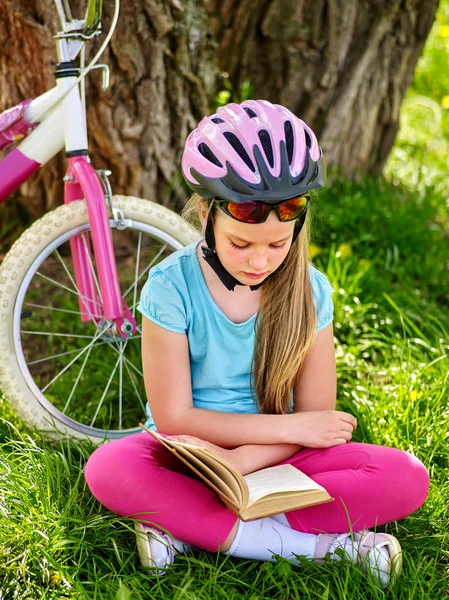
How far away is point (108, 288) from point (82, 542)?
2.75ft

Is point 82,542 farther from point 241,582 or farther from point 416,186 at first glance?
point 416,186

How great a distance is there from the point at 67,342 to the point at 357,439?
130 cm

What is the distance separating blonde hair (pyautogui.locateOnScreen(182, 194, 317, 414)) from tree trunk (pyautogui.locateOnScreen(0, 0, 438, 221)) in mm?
1136

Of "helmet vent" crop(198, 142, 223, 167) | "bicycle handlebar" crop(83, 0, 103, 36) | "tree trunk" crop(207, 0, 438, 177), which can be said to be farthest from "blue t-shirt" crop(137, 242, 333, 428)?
"tree trunk" crop(207, 0, 438, 177)

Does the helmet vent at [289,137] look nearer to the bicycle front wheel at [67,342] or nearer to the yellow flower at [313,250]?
the bicycle front wheel at [67,342]

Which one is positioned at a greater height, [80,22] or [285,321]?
[80,22]

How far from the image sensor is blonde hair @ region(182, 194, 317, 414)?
2.35m

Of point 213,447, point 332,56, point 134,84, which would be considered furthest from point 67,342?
point 332,56

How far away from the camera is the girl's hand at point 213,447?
2.20m

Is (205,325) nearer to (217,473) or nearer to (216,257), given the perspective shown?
(216,257)

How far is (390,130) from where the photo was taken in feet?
14.6

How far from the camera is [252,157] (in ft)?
6.86

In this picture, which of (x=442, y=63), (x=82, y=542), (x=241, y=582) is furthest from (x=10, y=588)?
(x=442, y=63)

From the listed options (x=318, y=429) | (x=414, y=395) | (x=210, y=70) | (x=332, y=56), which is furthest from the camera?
(x=332, y=56)
